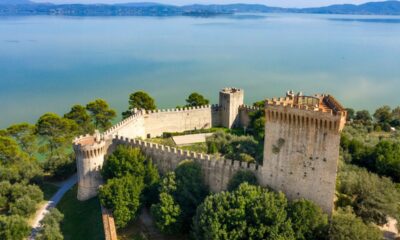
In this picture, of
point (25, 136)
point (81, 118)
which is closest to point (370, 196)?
point (81, 118)

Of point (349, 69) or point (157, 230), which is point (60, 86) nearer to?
point (157, 230)

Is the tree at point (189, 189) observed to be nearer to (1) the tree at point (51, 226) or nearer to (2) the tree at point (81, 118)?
(1) the tree at point (51, 226)

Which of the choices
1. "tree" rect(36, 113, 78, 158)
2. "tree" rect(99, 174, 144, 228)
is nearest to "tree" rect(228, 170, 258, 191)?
"tree" rect(99, 174, 144, 228)

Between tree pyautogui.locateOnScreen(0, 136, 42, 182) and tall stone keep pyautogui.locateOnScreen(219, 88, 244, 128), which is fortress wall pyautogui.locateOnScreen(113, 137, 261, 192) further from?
tall stone keep pyautogui.locateOnScreen(219, 88, 244, 128)

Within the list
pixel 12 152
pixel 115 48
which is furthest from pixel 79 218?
pixel 115 48

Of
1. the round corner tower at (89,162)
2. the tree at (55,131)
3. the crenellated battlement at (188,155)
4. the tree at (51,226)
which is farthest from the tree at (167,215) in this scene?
the tree at (55,131)

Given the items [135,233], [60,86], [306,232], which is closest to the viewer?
[306,232]

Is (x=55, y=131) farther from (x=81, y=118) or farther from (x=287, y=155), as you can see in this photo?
(x=287, y=155)
